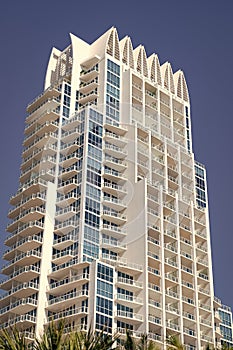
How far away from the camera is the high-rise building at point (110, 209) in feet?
258

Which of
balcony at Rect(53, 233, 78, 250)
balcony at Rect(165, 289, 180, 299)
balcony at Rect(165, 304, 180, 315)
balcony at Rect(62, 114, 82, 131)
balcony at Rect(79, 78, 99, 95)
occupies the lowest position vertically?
balcony at Rect(165, 304, 180, 315)

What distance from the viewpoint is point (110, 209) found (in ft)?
293

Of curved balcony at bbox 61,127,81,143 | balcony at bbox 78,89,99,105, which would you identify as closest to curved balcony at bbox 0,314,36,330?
curved balcony at bbox 61,127,81,143

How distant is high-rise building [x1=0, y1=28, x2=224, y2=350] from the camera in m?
78.6

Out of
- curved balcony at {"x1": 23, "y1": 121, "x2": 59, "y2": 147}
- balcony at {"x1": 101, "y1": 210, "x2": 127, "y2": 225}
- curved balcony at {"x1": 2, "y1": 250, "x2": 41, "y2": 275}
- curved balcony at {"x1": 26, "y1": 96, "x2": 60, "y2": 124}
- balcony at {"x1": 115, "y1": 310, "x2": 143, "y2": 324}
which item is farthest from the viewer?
curved balcony at {"x1": 26, "y1": 96, "x2": 60, "y2": 124}

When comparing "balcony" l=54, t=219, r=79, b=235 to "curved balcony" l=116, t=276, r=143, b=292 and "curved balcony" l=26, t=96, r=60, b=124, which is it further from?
"curved balcony" l=26, t=96, r=60, b=124

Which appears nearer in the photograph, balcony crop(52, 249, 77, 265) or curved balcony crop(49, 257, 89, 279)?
curved balcony crop(49, 257, 89, 279)

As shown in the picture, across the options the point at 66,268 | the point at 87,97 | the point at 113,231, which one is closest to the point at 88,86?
the point at 87,97

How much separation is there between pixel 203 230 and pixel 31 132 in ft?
112

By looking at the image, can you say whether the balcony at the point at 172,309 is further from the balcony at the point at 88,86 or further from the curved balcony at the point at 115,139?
the balcony at the point at 88,86

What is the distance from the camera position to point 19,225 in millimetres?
90250

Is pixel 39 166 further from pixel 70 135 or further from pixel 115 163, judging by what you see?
pixel 115 163

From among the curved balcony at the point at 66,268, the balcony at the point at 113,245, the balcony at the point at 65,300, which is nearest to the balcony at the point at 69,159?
the balcony at the point at 113,245

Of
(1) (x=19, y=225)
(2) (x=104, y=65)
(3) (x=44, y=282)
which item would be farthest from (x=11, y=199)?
(2) (x=104, y=65)
